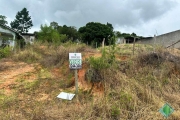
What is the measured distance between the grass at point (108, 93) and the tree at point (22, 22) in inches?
1401

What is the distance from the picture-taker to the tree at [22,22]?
38119 millimetres

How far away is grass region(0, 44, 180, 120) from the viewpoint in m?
3.01

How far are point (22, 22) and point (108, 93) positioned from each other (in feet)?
128

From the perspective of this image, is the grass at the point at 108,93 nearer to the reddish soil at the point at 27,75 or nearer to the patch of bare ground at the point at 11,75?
the reddish soil at the point at 27,75

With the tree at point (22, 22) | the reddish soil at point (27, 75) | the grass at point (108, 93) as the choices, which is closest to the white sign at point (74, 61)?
the grass at point (108, 93)

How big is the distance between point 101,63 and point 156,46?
8.08 feet

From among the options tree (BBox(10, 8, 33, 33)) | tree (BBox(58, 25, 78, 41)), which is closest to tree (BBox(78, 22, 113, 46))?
tree (BBox(58, 25, 78, 41))

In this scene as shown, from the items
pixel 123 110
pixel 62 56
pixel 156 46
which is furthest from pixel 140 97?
pixel 62 56

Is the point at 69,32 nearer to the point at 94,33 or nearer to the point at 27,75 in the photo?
the point at 94,33

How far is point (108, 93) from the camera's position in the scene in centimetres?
372

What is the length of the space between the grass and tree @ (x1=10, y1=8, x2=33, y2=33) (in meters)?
35.6

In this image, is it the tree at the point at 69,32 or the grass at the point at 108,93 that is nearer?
the grass at the point at 108,93

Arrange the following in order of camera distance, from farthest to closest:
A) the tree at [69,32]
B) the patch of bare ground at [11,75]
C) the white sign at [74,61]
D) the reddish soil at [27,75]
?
the tree at [69,32]
the patch of bare ground at [11,75]
the reddish soil at [27,75]
the white sign at [74,61]

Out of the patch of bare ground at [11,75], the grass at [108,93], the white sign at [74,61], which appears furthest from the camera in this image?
the patch of bare ground at [11,75]
